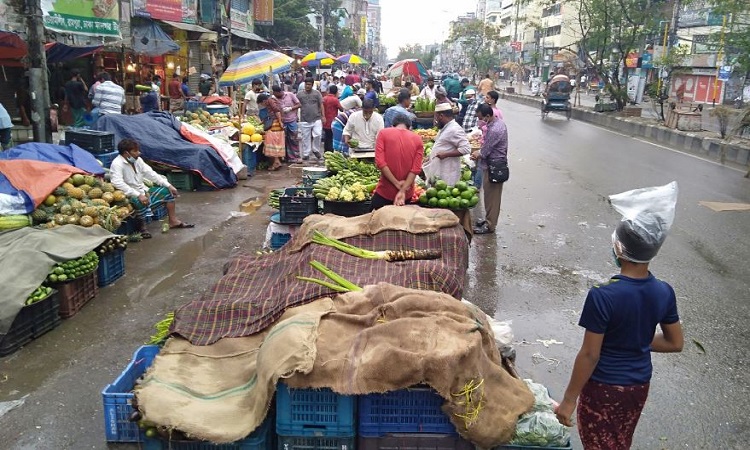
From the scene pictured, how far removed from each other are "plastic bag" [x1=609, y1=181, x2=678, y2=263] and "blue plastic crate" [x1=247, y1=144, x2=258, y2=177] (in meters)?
11.5

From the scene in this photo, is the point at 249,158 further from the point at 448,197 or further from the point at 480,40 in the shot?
the point at 480,40

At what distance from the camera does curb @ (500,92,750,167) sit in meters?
16.7

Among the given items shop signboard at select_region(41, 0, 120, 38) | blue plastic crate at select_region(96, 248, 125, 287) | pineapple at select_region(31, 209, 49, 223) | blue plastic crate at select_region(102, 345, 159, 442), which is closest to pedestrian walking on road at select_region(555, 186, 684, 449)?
blue plastic crate at select_region(102, 345, 159, 442)

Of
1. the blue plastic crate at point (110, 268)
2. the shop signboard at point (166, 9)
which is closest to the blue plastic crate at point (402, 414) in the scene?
the blue plastic crate at point (110, 268)

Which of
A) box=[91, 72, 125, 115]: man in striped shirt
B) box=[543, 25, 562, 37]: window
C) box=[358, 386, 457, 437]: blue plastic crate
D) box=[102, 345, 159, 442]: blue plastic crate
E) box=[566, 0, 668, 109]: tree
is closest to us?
box=[358, 386, 457, 437]: blue plastic crate

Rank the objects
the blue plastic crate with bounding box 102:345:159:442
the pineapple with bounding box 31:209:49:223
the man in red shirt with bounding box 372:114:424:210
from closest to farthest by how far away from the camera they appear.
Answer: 1. the blue plastic crate with bounding box 102:345:159:442
2. the man in red shirt with bounding box 372:114:424:210
3. the pineapple with bounding box 31:209:49:223

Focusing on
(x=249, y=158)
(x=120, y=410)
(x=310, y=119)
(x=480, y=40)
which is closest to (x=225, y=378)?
(x=120, y=410)

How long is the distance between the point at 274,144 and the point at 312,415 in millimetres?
11355

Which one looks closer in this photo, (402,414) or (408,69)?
(402,414)

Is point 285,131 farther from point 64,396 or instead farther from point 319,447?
point 319,447

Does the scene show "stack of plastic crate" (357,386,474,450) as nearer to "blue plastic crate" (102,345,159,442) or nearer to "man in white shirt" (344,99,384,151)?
"blue plastic crate" (102,345,159,442)

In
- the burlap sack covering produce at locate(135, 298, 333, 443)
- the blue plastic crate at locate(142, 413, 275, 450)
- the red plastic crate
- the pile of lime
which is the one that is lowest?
the red plastic crate

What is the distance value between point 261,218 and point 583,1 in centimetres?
2471

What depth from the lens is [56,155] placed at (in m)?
8.29
